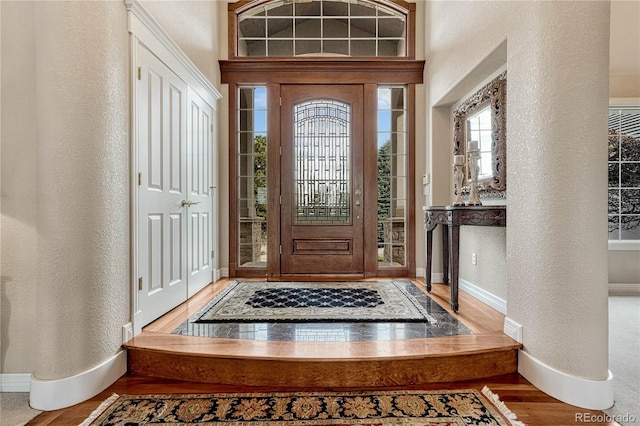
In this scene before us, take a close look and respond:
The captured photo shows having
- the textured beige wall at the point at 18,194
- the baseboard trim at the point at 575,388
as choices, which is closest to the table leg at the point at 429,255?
the baseboard trim at the point at 575,388

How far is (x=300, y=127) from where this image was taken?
4355 millimetres

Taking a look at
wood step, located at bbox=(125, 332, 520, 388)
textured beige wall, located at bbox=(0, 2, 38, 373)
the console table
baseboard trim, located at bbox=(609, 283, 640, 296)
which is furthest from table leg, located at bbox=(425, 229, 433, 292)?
textured beige wall, located at bbox=(0, 2, 38, 373)

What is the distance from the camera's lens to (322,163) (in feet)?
14.3

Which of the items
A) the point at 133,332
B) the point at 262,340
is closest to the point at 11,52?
the point at 133,332

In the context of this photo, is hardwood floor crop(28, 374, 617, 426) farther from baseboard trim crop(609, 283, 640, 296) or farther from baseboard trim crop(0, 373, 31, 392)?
baseboard trim crop(609, 283, 640, 296)

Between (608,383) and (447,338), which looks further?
(447,338)

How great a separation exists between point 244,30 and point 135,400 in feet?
13.6

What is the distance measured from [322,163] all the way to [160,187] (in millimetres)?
2108

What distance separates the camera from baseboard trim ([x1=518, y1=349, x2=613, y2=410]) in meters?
1.78

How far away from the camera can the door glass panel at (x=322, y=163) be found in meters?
4.34

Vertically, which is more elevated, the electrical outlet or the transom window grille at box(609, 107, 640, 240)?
the transom window grille at box(609, 107, 640, 240)

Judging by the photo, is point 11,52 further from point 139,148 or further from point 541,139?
point 541,139

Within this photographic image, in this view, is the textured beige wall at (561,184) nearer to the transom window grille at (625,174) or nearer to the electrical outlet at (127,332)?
the electrical outlet at (127,332)

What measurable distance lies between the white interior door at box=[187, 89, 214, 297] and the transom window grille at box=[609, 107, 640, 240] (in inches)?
184
